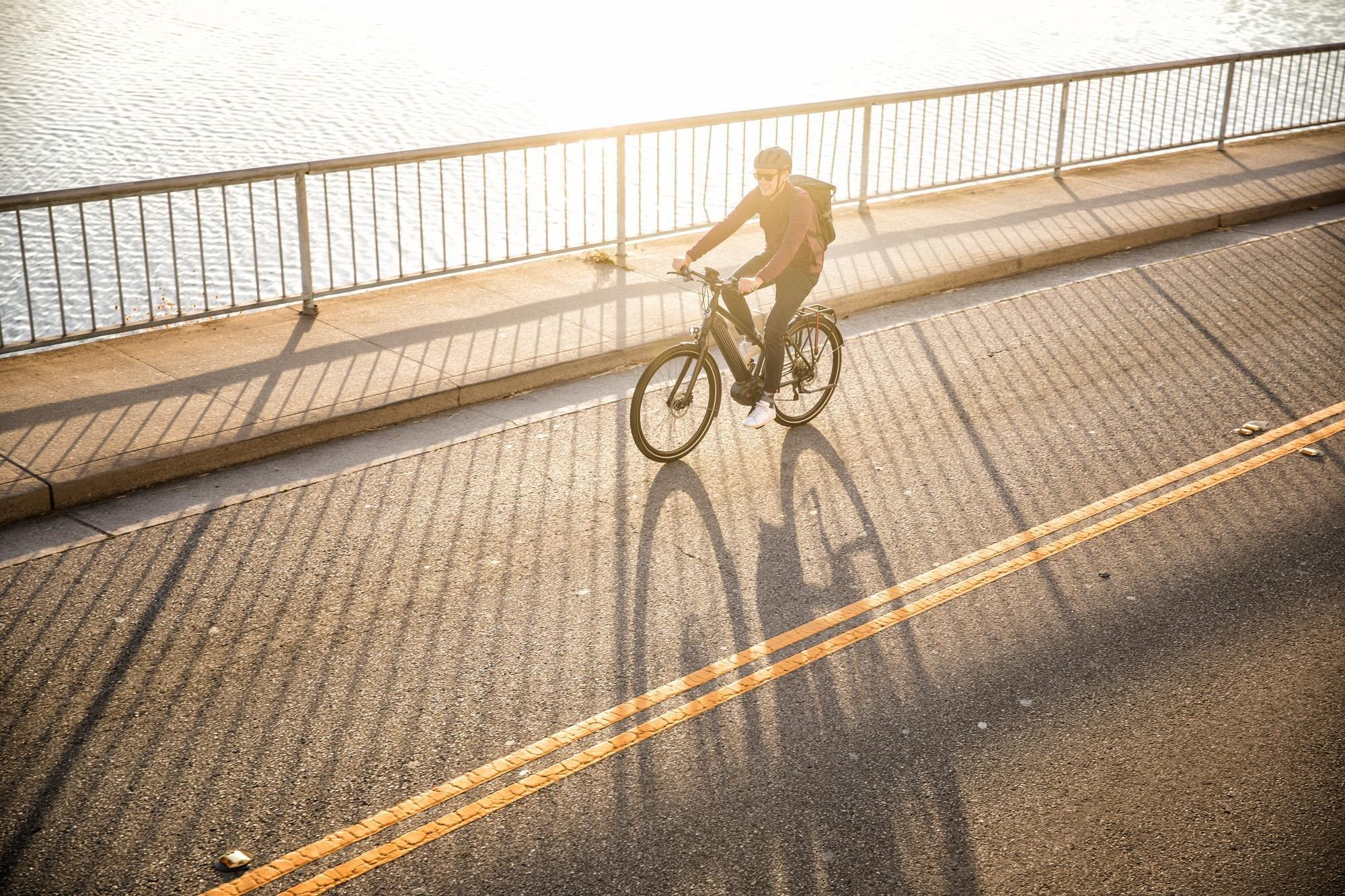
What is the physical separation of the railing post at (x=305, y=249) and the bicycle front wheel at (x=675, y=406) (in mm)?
3615

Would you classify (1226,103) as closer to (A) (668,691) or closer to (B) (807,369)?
(B) (807,369)

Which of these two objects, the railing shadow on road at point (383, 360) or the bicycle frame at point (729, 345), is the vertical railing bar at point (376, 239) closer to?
the railing shadow on road at point (383, 360)

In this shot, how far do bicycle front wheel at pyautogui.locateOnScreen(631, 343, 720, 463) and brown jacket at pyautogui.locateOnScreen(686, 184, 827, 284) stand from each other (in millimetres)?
703

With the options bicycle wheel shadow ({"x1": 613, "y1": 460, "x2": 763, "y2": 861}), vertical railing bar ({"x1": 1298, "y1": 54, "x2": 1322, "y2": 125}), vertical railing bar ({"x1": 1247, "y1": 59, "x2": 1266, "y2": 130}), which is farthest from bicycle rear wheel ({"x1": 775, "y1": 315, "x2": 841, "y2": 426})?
vertical railing bar ({"x1": 1298, "y1": 54, "x2": 1322, "y2": 125})

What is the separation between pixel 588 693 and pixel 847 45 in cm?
3767

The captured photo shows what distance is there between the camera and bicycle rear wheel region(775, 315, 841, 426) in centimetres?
958

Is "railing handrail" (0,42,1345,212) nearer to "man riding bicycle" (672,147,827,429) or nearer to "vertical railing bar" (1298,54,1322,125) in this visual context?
"vertical railing bar" (1298,54,1322,125)

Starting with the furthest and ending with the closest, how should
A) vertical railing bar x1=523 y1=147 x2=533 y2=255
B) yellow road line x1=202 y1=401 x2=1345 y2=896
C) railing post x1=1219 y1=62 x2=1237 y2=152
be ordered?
railing post x1=1219 y1=62 x2=1237 y2=152 < vertical railing bar x1=523 y1=147 x2=533 y2=255 < yellow road line x1=202 y1=401 x2=1345 y2=896

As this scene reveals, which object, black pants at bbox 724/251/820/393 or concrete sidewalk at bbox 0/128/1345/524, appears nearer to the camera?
concrete sidewalk at bbox 0/128/1345/524

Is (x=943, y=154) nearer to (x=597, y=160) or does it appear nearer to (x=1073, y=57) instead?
(x=597, y=160)

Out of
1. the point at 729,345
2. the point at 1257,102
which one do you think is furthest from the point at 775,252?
the point at 1257,102

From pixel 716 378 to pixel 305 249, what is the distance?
4171mm

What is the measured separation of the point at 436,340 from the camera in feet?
36.6

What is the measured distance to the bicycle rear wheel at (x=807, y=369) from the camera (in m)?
9.58
